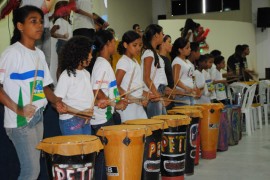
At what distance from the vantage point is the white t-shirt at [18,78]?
2432mm

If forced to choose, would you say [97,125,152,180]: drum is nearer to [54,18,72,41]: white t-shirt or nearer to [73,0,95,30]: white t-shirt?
[54,18,72,41]: white t-shirt

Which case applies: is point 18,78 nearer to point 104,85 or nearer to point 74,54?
point 74,54

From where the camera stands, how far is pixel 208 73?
6199 mm

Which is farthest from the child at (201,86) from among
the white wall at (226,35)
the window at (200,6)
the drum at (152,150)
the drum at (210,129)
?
the window at (200,6)

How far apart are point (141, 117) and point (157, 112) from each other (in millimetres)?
365

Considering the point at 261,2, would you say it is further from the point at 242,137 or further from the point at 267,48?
the point at 242,137

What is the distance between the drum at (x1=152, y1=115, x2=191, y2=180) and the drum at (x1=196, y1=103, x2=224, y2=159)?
1.12m

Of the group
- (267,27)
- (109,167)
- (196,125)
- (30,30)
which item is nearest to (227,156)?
(196,125)

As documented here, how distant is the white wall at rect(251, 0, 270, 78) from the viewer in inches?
499

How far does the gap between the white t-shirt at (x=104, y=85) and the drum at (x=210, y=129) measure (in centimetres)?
182

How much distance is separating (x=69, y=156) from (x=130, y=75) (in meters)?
1.37

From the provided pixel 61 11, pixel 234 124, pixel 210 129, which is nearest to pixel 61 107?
pixel 61 11

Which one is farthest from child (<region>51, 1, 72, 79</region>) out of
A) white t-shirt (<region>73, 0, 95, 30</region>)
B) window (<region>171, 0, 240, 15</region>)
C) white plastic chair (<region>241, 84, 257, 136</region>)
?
window (<region>171, 0, 240, 15</region>)

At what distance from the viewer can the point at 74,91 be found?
2826mm
